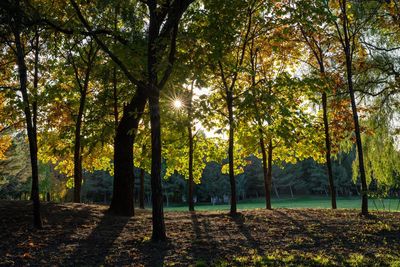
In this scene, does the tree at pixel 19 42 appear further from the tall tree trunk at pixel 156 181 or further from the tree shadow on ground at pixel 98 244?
the tall tree trunk at pixel 156 181

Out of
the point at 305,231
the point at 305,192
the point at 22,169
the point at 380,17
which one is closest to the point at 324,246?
the point at 305,231

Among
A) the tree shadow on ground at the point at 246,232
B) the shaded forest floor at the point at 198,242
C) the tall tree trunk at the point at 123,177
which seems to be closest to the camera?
the shaded forest floor at the point at 198,242

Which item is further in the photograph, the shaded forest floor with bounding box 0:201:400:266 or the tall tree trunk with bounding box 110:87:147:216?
the tall tree trunk with bounding box 110:87:147:216

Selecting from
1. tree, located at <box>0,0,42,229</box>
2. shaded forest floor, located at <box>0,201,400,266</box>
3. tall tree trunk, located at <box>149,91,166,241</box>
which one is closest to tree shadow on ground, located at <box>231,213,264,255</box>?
shaded forest floor, located at <box>0,201,400,266</box>

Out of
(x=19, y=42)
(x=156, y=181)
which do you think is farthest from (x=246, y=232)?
(x=19, y=42)

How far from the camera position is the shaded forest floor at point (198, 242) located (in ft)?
25.2

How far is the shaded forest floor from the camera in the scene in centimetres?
769

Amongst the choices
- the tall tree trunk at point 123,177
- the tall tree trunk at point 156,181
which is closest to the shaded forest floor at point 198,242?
the tall tree trunk at point 156,181

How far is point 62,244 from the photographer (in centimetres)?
930

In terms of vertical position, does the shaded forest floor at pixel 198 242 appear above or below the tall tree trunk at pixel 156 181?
below

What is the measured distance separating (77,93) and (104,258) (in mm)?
18063

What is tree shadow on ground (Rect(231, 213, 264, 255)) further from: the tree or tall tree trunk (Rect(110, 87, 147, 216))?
the tree

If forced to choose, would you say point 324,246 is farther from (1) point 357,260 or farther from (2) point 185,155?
(2) point 185,155

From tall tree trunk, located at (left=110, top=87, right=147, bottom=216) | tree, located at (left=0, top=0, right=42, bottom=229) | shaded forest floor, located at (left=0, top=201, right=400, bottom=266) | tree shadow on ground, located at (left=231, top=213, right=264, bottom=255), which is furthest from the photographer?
tall tree trunk, located at (left=110, top=87, right=147, bottom=216)
